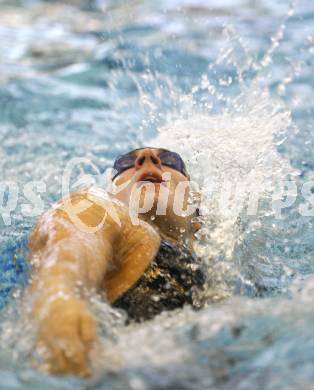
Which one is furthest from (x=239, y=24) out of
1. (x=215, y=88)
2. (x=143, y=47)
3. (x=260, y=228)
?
(x=260, y=228)

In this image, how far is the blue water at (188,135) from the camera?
145 cm

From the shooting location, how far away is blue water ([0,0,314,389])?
1.45m

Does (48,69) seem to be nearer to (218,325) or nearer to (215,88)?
(215,88)

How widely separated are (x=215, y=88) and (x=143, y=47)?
4.51 ft

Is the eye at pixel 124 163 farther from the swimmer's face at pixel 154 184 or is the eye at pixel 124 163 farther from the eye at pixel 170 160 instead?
the eye at pixel 170 160

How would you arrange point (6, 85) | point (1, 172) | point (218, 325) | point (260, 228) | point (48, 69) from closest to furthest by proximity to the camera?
point (218, 325), point (260, 228), point (1, 172), point (6, 85), point (48, 69)

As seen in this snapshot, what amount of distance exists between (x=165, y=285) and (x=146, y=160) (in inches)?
25.8

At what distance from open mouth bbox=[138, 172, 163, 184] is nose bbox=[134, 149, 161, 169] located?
0.05 metres

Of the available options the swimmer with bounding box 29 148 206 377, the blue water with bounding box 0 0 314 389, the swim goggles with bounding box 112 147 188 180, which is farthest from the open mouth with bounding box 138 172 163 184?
the blue water with bounding box 0 0 314 389

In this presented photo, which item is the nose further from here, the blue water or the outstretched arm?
the outstretched arm

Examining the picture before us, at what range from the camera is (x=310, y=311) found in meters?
1.65

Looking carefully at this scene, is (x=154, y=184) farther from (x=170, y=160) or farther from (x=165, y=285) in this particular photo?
(x=165, y=285)

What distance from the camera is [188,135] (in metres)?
3.92

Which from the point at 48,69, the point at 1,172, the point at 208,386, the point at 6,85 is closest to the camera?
the point at 208,386
